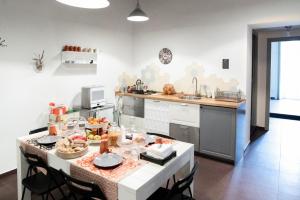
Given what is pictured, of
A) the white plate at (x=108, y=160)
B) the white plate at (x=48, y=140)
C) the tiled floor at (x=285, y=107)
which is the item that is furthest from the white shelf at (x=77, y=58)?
the tiled floor at (x=285, y=107)

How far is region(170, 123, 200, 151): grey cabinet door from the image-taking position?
413cm

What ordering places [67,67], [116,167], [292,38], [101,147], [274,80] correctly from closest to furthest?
[116,167]
[101,147]
[67,67]
[292,38]
[274,80]

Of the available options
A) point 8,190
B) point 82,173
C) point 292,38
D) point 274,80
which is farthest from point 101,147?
point 274,80

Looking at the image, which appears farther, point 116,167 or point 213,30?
point 213,30

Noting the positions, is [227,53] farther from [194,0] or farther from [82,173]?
[82,173]

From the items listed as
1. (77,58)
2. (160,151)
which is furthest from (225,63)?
(160,151)

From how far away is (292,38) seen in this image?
5.18 m

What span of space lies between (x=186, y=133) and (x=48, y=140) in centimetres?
247

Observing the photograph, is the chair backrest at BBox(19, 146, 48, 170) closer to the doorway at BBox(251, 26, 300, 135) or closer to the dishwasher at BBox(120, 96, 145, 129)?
the dishwasher at BBox(120, 96, 145, 129)

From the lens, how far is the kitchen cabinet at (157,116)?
451 cm

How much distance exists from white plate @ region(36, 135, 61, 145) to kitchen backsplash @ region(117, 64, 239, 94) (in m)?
2.85

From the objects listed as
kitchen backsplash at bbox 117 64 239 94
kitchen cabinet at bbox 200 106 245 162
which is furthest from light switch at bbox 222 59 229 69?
kitchen cabinet at bbox 200 106 245 162

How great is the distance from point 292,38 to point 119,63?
3.80 m

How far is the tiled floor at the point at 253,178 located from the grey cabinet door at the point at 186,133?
0.32 m
